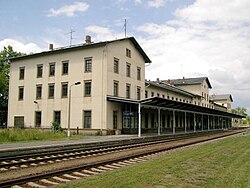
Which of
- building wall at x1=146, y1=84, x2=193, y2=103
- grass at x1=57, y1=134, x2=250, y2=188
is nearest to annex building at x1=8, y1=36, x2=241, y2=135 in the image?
building wall at x1=146, y1=84, x2=193, y2=103

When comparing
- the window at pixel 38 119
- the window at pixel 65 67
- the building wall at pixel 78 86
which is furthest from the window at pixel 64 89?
the window at pixel 38 119

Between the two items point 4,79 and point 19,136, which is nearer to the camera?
point 19,136

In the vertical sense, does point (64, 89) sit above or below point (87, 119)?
above

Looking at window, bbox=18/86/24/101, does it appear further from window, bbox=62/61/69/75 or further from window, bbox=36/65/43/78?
window, bbox=62/61/69/75

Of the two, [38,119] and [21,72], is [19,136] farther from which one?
[21,72]

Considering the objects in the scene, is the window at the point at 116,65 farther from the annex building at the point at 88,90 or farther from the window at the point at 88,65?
the window at the point at 88,65

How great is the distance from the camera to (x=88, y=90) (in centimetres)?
3312

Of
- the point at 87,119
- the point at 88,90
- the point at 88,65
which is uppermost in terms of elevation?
the point at 88,65

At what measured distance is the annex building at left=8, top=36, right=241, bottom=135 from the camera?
31.9 meters

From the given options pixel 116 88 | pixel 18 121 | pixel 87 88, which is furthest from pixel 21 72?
pixel 116 88

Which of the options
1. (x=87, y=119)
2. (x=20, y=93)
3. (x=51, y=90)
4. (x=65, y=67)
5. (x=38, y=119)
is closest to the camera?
(x=87, y=119)

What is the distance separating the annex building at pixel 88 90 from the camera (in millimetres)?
31931

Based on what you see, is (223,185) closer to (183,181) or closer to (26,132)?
(183,181)

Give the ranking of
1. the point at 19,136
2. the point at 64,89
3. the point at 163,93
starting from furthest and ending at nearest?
the point at 163,93 < the point at 64,89 < the point at 19,136
